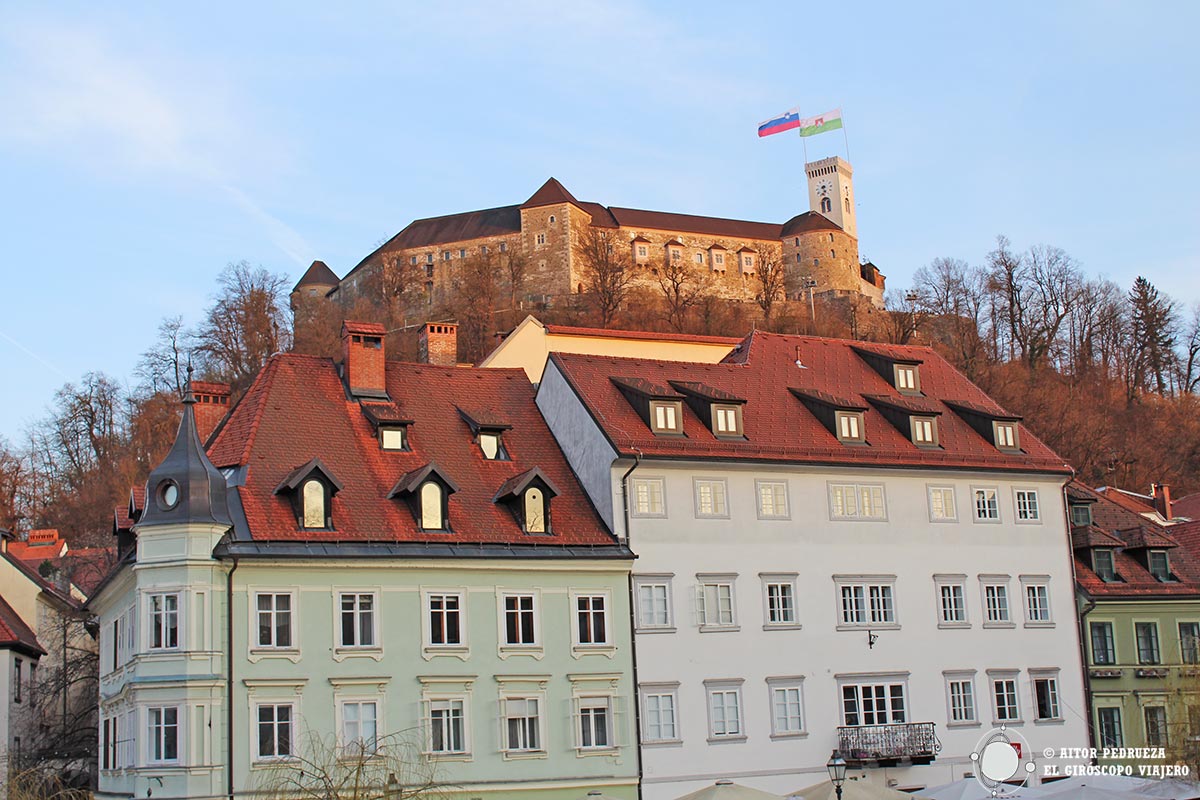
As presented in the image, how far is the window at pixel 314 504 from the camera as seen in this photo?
31.8m

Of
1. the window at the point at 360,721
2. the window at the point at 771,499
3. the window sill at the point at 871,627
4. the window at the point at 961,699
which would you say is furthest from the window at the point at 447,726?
the window at the point at 961,699

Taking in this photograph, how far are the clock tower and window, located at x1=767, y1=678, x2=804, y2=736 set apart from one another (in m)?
134

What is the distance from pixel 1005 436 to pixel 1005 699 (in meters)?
7.01

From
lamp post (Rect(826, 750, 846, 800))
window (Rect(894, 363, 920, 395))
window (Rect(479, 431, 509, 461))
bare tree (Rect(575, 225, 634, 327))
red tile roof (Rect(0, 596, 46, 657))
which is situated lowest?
lamp post (Rect(826, 750, 846, 800))

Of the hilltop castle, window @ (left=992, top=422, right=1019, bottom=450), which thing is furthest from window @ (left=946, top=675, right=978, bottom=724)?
the hilltop castle

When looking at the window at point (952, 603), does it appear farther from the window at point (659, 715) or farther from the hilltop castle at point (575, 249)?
the hilltop castle at point (575, 249)

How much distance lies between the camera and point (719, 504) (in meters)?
36.1

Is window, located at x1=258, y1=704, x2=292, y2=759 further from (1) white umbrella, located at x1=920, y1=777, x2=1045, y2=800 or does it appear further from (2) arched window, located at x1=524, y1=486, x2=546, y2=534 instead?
(1) white umbrella, located at x1=920, y1=777, x2=1045, y2=800

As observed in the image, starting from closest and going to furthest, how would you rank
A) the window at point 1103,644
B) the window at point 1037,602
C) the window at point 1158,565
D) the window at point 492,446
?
the window at point 492,446 < the window at point 1037,602 < the window at point 1103,644 < the window at point 1158,565

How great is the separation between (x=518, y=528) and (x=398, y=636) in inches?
148

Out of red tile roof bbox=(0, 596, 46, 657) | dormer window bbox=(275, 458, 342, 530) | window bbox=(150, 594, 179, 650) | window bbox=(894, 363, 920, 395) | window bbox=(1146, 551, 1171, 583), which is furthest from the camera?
window bbox=(1146, 551, 1171, 583)

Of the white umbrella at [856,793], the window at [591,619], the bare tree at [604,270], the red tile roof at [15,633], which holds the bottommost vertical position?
the white umbrella at [856,793]

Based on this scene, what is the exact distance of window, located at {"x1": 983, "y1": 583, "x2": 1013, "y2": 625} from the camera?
Answer: 3850 cm

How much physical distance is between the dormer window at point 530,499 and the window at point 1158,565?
18525 mm
